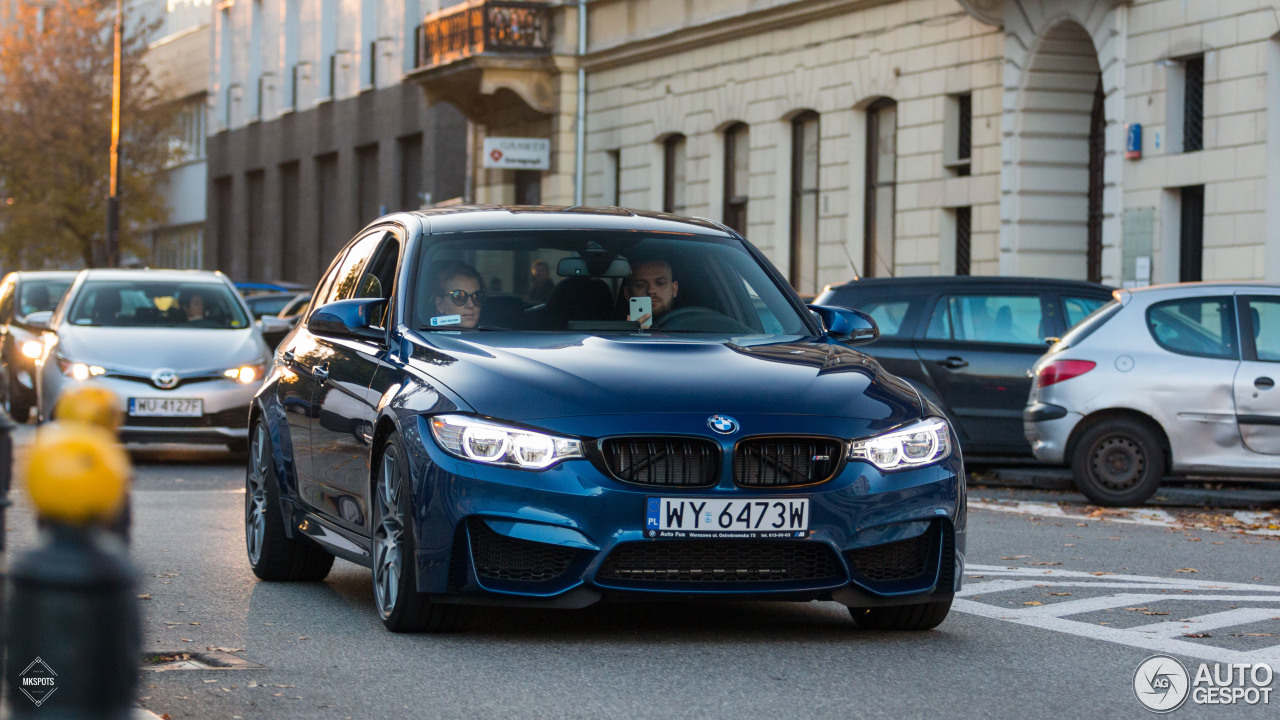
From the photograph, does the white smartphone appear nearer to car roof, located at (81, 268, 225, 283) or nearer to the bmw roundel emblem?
the bmw roundel emblem

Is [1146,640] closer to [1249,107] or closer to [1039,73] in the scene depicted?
[1249,107]

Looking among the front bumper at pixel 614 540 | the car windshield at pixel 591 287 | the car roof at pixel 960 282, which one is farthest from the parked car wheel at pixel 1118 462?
the front bumper at pixel 614 540

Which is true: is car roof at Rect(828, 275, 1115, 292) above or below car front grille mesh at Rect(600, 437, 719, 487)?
above

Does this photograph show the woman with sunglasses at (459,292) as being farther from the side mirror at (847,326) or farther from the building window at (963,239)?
the building window at (963,239)

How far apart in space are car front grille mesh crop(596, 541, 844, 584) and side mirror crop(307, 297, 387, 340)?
5.41 feet

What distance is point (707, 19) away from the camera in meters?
32.8

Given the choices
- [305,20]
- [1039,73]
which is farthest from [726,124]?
[305,20]

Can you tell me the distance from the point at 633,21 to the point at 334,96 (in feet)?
65.4

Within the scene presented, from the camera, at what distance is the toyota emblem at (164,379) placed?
1579cm

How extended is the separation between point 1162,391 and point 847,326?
21.2ft

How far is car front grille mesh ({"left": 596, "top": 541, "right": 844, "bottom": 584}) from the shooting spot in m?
6.52

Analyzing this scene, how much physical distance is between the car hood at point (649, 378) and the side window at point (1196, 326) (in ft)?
23.1

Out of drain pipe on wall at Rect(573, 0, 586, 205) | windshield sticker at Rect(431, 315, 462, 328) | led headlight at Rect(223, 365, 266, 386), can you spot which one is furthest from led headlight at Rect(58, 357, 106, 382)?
drain pipe on wall at Rect(573, 0, 586, 205)

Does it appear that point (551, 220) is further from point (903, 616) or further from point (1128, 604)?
point (1128, 604)
